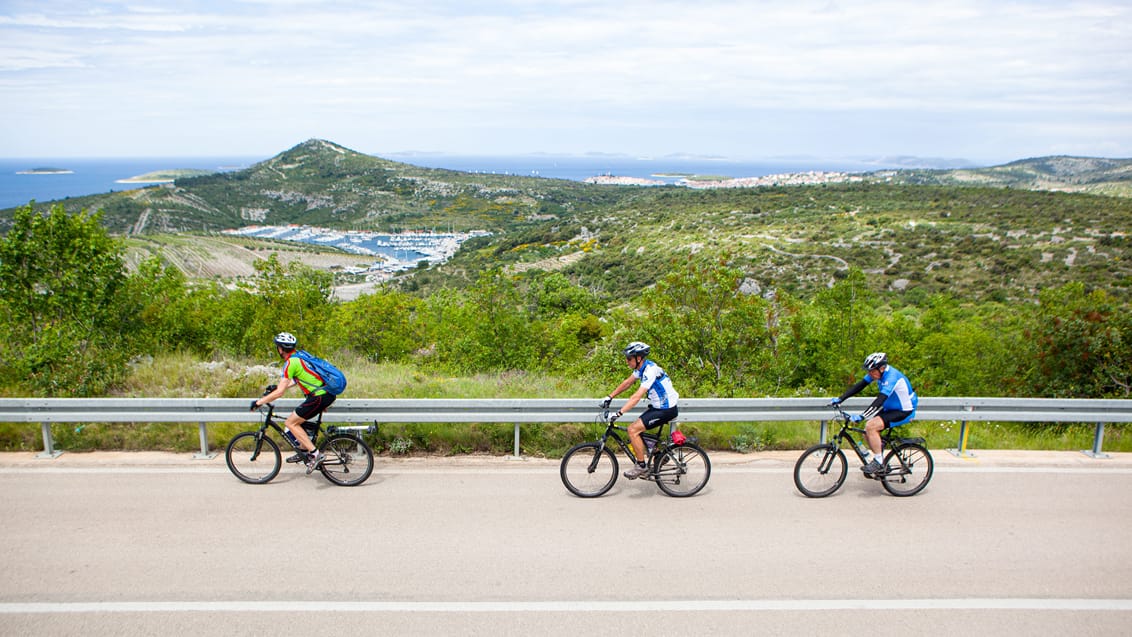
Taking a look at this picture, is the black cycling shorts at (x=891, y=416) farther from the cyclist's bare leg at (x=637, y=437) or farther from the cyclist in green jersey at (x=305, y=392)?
the cyclist in green jersey at (x=305, y=392)

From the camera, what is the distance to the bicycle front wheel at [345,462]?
267 inches

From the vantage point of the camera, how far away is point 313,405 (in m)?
6.64

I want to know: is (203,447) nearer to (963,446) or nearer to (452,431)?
(452,431)

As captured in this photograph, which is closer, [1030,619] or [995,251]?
[1030,619]

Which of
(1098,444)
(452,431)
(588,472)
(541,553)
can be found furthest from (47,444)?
(1098,444)

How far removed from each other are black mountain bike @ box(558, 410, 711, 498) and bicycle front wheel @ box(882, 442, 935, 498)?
194cm

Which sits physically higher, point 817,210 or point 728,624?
point 817,210

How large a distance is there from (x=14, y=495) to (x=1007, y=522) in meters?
9.63

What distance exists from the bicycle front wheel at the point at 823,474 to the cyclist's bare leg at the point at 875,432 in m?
0.31

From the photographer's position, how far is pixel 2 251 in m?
10.0

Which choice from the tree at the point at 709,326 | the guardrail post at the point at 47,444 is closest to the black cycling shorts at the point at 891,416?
the tree at the point at 709,326

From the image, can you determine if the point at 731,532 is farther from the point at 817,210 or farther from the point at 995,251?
the point at 817,210

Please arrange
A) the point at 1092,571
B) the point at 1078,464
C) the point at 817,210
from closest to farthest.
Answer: the point at 1092,571, the point at 1078,464, the point at 817,210

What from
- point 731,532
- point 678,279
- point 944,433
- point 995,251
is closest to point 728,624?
point 731,532
